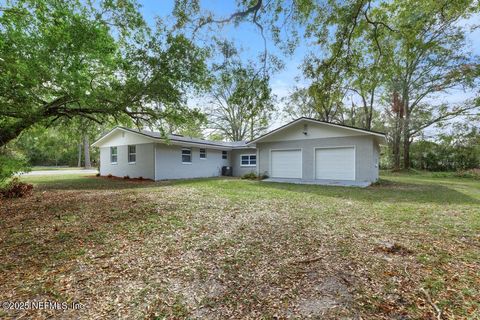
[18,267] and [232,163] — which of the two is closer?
[18,267]

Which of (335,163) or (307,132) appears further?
(307,132)

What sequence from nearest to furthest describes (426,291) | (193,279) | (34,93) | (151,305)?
1. (151,305)
2. (426,291)
3. (193,279)
4. (34,93)

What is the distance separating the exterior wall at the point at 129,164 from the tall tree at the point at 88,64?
18.3 feet

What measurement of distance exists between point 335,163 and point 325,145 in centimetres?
112

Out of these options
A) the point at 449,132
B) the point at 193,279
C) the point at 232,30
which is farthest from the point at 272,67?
the point at 449,132

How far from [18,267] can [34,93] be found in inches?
217

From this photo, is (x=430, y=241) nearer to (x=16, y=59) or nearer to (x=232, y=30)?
(x=232, y=30)

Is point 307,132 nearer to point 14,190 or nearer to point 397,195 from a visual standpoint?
point 397,195

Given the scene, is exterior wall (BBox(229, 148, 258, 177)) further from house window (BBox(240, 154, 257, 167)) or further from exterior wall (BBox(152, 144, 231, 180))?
exterior wall (BBox(152, 144, 231, 180))

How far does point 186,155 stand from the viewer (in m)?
16.2

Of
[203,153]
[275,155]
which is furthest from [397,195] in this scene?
[203,153]

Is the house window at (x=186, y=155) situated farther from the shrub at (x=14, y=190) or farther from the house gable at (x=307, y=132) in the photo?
the shrub at (x=14, y=190)

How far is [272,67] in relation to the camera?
23.2 ft

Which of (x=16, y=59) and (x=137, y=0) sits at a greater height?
(x=137, y=0)
